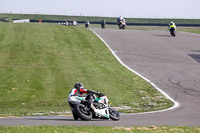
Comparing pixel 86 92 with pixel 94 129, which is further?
pixel 86 92

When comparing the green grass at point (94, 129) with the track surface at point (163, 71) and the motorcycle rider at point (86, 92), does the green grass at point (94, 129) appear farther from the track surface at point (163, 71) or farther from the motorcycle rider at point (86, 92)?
the motorcycle rider at point (86, 92)

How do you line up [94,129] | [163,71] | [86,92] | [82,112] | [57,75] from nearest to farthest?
[94,129] < [82,112] < [86,92] < [57,75] < [163,71]

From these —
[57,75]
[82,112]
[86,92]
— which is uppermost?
[57,75]

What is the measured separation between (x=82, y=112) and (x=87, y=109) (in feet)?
0.61

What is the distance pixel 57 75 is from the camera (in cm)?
2736

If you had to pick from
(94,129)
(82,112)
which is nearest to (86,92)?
(82,112)

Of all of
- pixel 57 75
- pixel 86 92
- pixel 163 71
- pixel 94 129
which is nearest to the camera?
pixel 94 129

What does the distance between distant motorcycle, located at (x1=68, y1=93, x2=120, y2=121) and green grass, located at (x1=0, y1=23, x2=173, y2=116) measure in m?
4.23

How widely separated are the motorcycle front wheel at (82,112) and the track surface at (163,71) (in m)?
0.23

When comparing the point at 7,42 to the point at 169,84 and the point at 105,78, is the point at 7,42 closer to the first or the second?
the point at 105,78

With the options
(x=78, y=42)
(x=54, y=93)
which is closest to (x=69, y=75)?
(x=54, y=93)

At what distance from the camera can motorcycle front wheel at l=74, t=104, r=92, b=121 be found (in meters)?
14.2

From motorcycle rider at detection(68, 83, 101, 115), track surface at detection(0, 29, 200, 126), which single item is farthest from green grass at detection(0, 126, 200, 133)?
motorcycle rider at detection(68, 83, 101, 115)

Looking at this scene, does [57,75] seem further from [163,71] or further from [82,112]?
[82,112]
